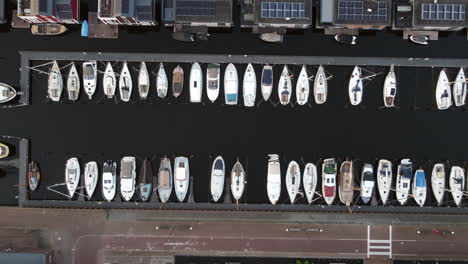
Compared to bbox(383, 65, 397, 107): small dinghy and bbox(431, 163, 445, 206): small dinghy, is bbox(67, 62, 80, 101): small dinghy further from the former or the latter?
bbox(431, 163, 445, 206): small dinghy

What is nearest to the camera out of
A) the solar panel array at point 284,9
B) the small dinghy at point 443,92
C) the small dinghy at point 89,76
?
the solar panel array at point 284,9

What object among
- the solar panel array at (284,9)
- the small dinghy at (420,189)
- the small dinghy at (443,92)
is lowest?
the small dinghy at (420,189)

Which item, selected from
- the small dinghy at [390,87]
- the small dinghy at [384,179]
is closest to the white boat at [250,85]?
the small dinghy at [390,87]

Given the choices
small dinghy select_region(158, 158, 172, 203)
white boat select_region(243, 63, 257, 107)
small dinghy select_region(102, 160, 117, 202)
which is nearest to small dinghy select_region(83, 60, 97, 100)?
small dinghy select_region(102, 160, 117, 202)

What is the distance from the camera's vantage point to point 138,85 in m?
30.2

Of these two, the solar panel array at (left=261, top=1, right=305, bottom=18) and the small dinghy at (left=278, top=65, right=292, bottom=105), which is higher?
the solar panel array at (left=261, top=1, right=305, bottom=18)

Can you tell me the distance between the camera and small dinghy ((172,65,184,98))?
29938 mm

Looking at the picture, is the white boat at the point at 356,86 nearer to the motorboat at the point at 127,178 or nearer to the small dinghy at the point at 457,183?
the small dinghy at the point at 457,183

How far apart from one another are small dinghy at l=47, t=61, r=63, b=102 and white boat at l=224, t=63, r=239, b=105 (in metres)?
12.8

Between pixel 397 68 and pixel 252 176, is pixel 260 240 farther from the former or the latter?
pixel 397 68

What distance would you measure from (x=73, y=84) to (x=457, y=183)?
30320 millimetres

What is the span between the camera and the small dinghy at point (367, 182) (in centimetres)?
2966

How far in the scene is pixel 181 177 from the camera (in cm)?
2978

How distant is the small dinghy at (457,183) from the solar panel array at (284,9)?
55.1ft
